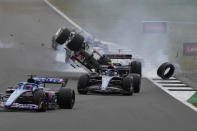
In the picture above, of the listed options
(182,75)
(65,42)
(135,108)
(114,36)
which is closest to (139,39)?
(114,36)

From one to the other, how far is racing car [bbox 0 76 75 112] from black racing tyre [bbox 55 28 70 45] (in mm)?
12626

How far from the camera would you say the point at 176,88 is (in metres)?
29.6

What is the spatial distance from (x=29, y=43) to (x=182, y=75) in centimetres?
1473

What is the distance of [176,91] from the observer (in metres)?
27.8

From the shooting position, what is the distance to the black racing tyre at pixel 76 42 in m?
31.3

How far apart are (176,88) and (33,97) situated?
12.8m

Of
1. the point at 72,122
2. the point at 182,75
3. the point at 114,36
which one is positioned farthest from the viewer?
the point at 114,36

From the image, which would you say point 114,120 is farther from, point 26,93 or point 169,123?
point 26,93

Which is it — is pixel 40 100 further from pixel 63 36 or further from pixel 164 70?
pixel 164 70

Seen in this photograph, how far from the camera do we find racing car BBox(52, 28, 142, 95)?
25609 mm

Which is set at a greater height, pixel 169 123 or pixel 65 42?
pixel 65 42

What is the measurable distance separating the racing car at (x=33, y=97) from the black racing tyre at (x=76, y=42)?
12.2 m

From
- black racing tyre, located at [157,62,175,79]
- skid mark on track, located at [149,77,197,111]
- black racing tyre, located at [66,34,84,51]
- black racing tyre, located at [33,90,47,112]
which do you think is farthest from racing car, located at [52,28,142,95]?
black racing tyre, located at [33,90,47,112]

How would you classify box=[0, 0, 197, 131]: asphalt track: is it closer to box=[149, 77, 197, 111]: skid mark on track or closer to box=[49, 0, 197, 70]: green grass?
box=[149, 77, 197, 111]: skid mark on track
